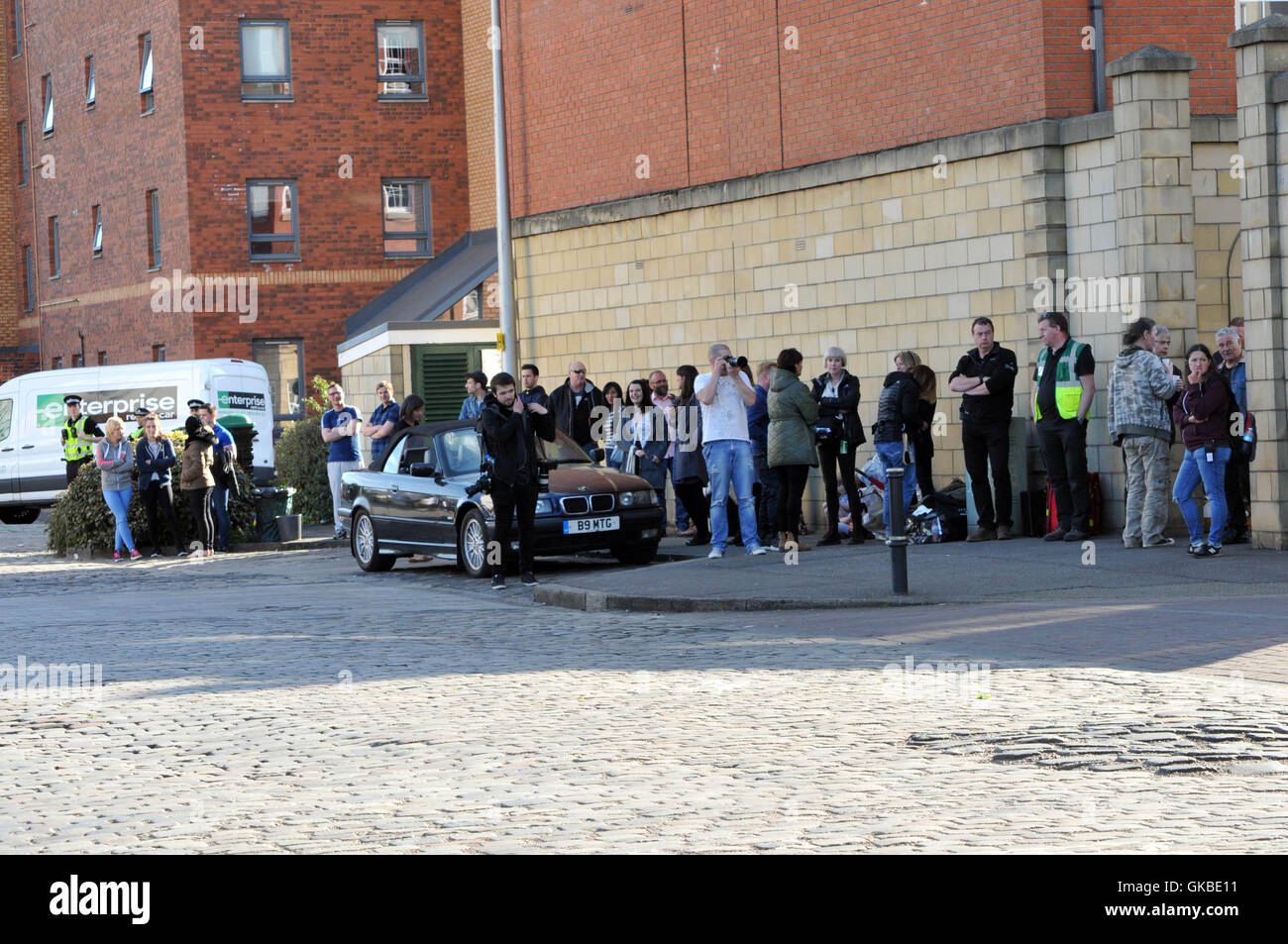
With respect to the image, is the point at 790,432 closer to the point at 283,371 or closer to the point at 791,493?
the point at 791,493

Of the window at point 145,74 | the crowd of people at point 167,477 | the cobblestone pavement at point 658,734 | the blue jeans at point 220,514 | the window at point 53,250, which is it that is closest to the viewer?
the cobblestone pavement at point 658,734

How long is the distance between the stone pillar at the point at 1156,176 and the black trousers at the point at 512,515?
5.76m

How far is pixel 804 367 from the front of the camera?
20.9 m

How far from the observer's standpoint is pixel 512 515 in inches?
663

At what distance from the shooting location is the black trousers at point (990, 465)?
1708cm

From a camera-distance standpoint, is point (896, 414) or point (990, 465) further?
point (896, 414)

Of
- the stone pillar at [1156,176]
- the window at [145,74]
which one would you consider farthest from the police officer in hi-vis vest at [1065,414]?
the window at [145,74]

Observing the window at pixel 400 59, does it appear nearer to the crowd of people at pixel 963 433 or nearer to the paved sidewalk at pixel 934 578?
the crowd of people at pixel 963 433

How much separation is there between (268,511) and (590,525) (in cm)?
786

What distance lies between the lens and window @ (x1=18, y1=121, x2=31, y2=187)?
48.2 metres

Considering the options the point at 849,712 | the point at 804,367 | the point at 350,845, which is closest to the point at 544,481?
the point at 804,367

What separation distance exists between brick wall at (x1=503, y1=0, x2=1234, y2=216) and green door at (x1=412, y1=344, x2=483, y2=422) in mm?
4627

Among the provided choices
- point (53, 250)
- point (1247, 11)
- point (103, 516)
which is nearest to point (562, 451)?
point (103, 516)
